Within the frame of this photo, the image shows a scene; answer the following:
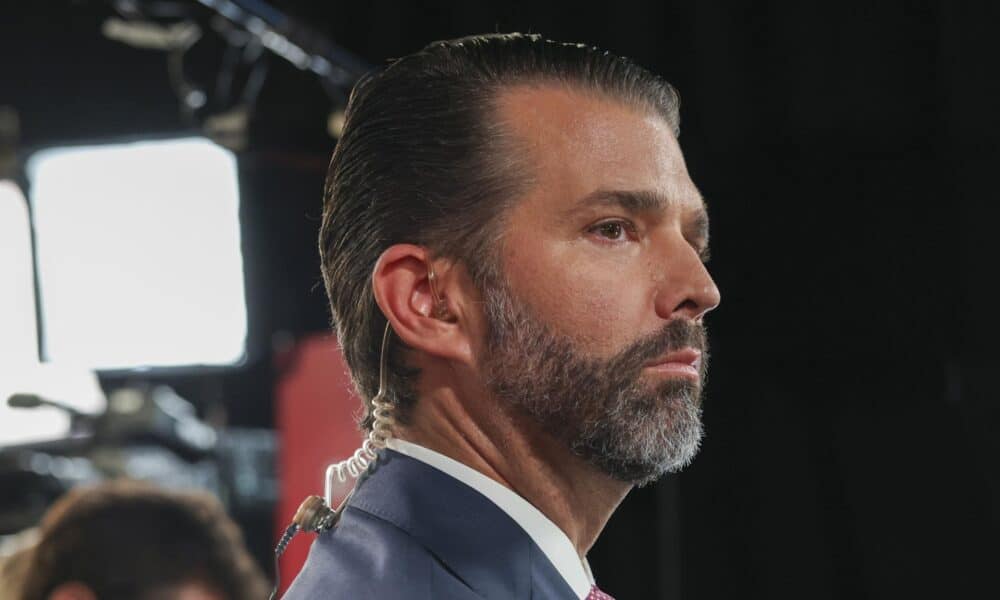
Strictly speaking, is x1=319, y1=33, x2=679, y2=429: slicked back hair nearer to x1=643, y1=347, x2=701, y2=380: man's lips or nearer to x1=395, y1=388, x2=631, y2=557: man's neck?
x1=395, y1=388, x2=631, y2=557: man's neck

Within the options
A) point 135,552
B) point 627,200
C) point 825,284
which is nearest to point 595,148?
point 627,200

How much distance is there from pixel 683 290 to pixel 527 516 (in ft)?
0.84

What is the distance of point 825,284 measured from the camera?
3199 mm

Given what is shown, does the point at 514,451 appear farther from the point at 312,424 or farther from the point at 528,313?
the point at 312,424

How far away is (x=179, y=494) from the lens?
254cm

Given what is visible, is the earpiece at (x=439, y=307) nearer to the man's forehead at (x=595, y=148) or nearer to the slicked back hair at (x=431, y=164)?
the slicked back hair at (x=431, y=164)

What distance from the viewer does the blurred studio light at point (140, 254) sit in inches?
144

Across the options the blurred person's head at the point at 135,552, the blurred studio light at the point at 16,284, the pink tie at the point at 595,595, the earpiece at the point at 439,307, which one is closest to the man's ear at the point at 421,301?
the earpiece at the point at 439,307

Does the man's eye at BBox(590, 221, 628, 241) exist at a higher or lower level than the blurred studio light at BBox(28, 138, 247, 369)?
higher

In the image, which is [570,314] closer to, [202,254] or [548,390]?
[548,390]

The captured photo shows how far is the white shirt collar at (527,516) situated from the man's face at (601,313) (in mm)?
77

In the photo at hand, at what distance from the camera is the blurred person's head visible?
234 centimetres

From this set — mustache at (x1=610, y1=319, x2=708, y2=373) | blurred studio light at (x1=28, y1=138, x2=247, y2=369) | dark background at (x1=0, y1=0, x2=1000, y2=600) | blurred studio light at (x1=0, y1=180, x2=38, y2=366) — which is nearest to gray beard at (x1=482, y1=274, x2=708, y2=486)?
mustache at (x1=610, y1=319, x2=708, y2=373)

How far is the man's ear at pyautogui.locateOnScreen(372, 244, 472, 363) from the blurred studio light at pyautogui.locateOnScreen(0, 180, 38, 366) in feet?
8.92
